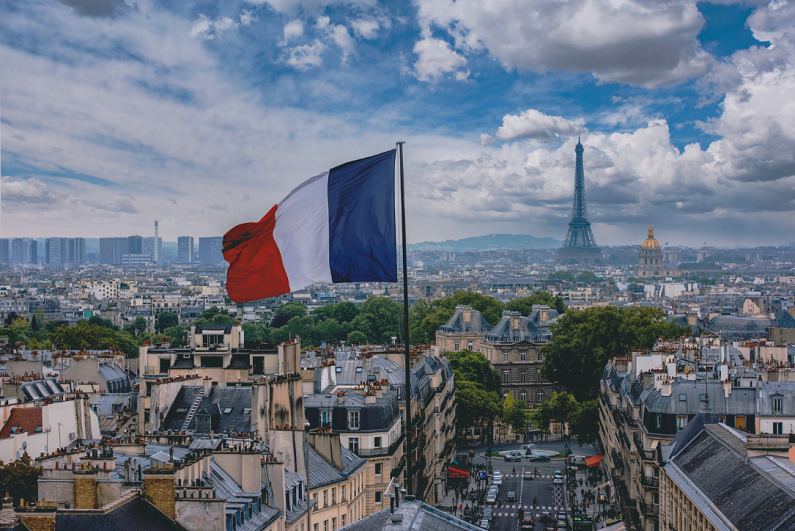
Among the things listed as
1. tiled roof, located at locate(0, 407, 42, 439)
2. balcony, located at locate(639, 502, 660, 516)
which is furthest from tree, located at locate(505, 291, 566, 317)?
tiled roof, located at locate(0, 407, 42, 439)

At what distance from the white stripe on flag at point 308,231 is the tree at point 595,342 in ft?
190

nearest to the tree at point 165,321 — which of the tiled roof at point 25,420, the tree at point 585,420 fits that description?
the tree at point 585,420

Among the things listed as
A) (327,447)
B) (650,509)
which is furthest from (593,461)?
(327,447)

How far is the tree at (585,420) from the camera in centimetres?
6338

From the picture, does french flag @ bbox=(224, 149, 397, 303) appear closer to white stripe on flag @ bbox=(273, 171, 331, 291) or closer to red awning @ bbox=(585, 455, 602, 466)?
white stripe on flag @ bbox=(273, 171, 331, 291)

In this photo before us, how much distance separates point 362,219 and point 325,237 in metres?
0.85

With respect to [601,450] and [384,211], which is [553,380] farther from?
[384,211]

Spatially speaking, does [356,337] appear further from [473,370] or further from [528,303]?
[473,370]

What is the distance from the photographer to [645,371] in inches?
1887

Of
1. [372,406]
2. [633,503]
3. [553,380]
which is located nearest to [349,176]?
[372,406]

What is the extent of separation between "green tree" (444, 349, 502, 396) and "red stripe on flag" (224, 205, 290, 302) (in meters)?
53.2

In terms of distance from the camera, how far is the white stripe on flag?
1708 centimetres

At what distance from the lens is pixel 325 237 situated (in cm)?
1711

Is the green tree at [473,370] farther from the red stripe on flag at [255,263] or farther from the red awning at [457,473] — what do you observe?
the red stripe on flag at [255,263]
